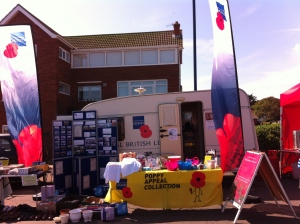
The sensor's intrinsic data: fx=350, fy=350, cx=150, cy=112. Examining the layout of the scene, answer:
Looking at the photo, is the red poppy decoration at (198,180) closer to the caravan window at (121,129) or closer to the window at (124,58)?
the caravan window at (121,129)

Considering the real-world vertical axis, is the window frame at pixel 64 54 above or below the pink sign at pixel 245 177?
above

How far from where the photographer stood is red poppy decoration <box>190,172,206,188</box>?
22.8 feet

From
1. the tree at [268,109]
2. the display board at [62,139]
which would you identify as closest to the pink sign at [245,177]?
the display board at [62,139]

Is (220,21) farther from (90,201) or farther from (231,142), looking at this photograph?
(90,201)

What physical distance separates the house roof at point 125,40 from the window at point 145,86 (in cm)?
270

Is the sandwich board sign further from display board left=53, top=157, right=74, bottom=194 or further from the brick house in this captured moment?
the brick house

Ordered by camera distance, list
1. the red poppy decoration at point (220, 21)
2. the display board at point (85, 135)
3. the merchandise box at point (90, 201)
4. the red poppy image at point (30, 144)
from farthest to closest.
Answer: the red poppy image at point (30, 144), the display board at point (85, 135), the red poppy decoration at point (220, 21), the merchandise box at point (90, 201)

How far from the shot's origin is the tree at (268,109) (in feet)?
174

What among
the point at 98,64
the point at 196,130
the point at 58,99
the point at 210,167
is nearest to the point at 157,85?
the point at 98,64

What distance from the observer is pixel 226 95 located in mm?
7809

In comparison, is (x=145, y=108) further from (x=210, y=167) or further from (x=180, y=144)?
(x=210, y=167)

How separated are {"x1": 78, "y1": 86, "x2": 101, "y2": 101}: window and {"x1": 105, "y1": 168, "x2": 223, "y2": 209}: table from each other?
18.7 metres

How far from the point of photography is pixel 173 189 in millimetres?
6977

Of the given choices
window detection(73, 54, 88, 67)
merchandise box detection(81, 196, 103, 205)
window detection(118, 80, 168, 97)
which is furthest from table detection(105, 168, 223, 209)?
window detection(73, 54, 88, 67)
